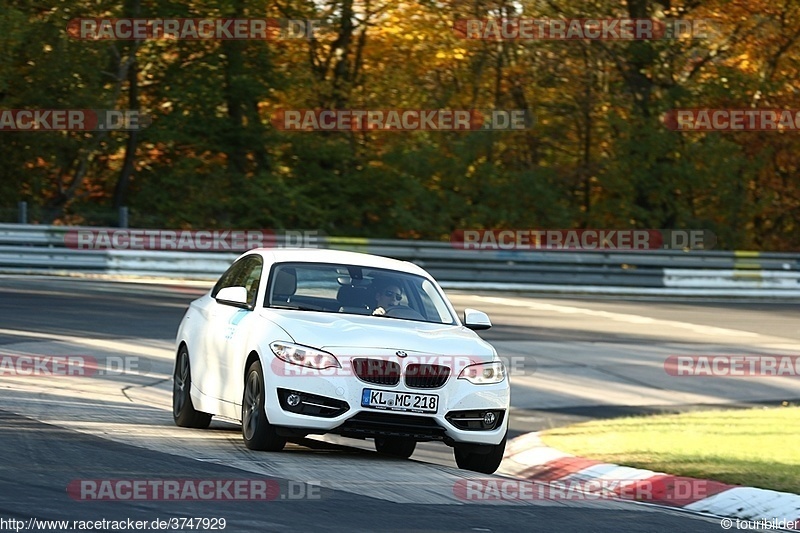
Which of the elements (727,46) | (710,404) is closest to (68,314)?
(710,404)

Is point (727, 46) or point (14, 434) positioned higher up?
point (727, 46)

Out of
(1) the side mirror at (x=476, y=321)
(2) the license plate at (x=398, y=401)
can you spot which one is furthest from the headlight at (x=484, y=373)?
(1) the side mirror at (x=476, y=321)

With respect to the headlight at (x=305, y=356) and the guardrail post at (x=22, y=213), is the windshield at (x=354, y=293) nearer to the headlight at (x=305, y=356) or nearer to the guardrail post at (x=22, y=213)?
the headlight at (x=305, y=356)

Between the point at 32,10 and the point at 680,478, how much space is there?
23701 millimetres

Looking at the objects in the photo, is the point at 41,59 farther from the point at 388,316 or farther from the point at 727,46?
the point at 388,316

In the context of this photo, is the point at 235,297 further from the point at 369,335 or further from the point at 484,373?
the point at 484,373

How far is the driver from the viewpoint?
1070 cm

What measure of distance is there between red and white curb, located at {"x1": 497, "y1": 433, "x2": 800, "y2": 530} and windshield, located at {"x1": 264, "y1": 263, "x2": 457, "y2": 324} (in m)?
1.66

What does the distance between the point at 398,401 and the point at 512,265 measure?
20.5 m

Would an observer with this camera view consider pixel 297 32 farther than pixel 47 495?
Yes

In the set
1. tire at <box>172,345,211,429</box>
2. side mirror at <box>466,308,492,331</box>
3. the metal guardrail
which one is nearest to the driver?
side mirror at <box>466,308,492,331</box>

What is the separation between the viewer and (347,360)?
960 centimetres

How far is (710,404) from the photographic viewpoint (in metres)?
17.3

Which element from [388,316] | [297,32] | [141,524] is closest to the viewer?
[141,524]
